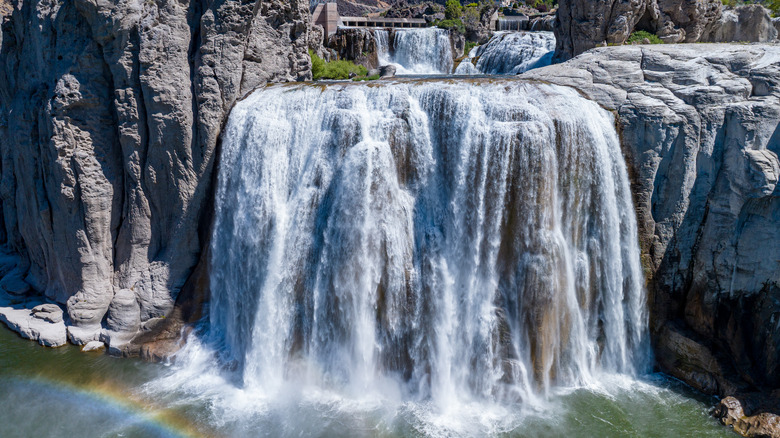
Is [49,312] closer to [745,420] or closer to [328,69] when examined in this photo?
[328,69]

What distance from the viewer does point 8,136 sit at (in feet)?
46.6

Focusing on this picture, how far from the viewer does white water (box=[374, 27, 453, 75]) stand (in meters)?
24.2

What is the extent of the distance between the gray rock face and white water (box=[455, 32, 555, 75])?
10250mm

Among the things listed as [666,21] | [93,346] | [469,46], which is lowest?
[93,346]

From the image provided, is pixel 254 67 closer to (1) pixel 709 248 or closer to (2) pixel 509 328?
(2) pixel 509 328

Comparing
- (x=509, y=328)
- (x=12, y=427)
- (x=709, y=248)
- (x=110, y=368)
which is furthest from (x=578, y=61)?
(x=12, y=427)

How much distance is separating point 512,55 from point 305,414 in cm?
1819

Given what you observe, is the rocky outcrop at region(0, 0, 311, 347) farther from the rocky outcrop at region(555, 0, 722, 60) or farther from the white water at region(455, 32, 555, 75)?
the rocky outcrop at region(555, 0, 722, 60)

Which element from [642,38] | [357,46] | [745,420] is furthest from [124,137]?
[642,38]

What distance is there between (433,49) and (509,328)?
1777cm

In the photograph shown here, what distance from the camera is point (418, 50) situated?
24.5 meters

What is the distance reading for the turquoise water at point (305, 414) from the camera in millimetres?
9375

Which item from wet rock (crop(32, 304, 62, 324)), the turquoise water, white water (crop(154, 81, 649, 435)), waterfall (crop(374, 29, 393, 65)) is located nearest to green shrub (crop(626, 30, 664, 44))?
white water (crop(154, 81, 649, 435))

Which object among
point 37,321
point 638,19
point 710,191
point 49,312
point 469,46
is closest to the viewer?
point 710,191
